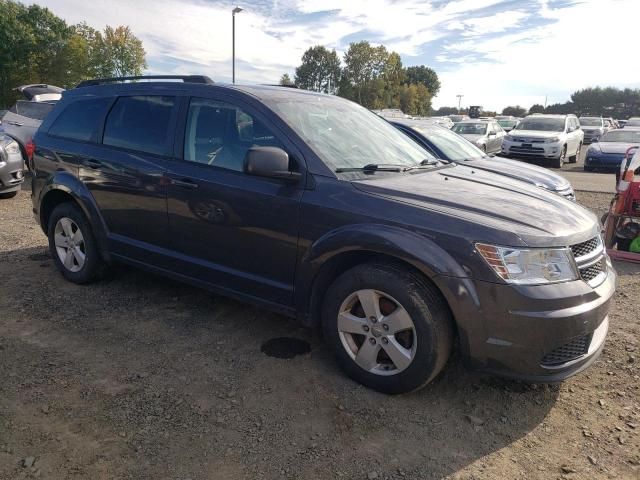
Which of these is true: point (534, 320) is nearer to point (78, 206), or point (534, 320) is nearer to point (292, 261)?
point (292, 261)

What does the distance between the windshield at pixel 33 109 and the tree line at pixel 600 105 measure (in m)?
92.1

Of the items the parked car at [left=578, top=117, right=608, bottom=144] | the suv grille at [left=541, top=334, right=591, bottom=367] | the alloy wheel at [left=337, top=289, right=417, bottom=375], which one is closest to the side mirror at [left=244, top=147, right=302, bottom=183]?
the alloy wheel at [left=337, top=289, right=417, bottom=375]

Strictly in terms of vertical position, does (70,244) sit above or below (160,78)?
below

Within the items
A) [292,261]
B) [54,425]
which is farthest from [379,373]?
[54,425]

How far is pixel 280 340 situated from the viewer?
12.2 feet

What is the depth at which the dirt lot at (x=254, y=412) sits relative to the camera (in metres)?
2.43

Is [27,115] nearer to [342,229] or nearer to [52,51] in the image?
[342,229]

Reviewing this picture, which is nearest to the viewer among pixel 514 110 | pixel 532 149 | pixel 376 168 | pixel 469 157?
pixel 376 168

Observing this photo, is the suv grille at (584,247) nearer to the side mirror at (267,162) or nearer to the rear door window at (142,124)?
the side mirror at (267,162)

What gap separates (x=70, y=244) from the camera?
183 inches

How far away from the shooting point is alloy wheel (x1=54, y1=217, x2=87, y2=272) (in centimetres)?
458

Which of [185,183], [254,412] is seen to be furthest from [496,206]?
[185,183]

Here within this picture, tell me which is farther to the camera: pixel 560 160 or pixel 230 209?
pixel 560 160

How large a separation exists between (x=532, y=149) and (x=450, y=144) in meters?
9.75
